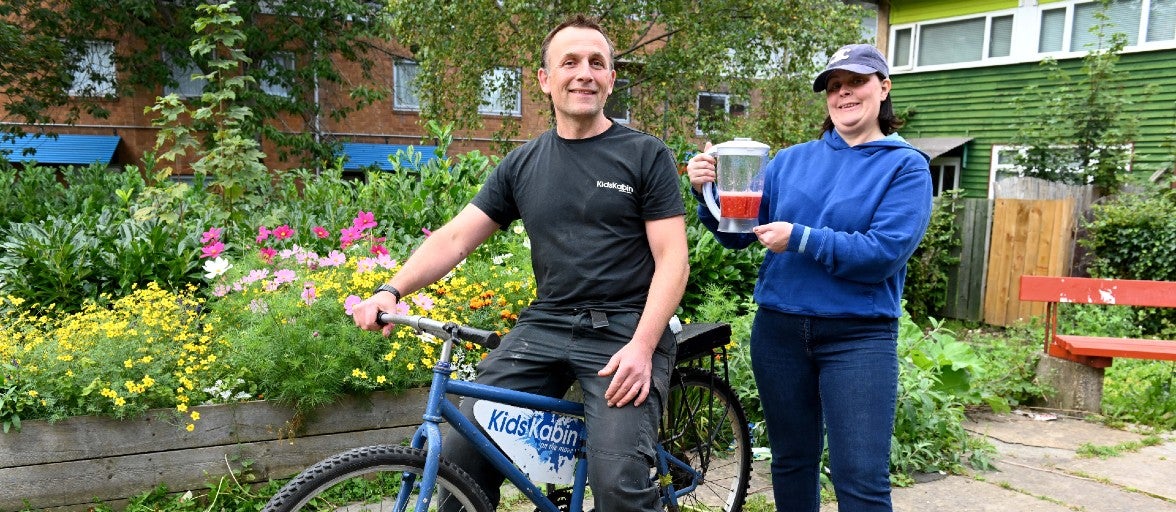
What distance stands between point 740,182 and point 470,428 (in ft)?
3.74

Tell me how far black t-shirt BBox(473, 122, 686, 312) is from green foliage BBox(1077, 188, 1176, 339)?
8.28m

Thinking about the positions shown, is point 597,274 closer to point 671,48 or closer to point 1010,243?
point 671,48

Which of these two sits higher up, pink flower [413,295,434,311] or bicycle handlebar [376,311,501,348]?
bicycle handlebar [376,311,501,348]

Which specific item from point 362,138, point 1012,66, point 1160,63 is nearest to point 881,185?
point 1160,63

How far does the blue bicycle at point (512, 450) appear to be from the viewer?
2244 millimetres

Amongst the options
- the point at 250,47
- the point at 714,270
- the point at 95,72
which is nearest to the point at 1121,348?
the point at 714,270

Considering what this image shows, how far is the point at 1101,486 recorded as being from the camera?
4309 mm

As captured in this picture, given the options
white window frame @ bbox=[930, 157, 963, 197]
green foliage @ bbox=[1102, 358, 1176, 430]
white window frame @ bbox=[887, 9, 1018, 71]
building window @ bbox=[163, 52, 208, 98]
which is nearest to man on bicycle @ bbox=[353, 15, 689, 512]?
green foliage @ bbox=[1102, 358, 1176, 430]

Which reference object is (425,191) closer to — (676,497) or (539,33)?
(676,497)

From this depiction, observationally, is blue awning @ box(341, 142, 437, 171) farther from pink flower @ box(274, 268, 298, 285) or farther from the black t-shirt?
the black t-shirt

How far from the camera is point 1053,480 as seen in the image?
439 centimetres

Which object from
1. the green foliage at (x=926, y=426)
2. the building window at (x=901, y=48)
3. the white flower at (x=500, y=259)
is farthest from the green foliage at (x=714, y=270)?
the building window at (x=901, y=48)

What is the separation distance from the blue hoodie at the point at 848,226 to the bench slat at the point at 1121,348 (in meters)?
3.80

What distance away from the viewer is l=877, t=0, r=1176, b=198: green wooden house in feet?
45.4
